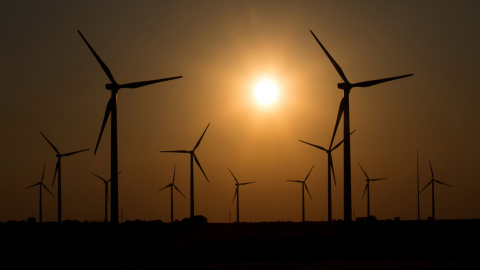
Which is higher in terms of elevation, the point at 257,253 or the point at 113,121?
the point at 113,121

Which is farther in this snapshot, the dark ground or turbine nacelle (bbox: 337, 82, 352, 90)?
turbine nacelle (bbox: 337, 82, 352, 90)

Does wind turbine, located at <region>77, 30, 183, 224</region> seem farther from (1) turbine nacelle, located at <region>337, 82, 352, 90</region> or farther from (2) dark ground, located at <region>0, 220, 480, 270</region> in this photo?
(1) turbine nacelle, located at <region>337, 82, 352, 90</region>

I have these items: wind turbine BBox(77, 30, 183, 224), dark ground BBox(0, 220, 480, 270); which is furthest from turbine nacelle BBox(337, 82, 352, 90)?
wind turbine BBox(77, 30, 183, 224)

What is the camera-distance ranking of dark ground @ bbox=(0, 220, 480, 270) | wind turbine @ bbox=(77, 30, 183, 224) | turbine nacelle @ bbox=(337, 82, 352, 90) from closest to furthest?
dark ground @ bbox=(0, 220, 480, 270)
wind turbine @ bbox=(77, 30, 183, 224)
turbine nacelle @ bbox=(337, 82, 352, 90)

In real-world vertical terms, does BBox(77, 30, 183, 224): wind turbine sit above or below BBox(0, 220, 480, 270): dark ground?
above

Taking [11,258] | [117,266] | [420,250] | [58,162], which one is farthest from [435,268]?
[58,162]

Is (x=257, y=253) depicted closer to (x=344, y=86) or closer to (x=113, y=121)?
(x=113, y=121)

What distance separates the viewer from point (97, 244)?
222ft

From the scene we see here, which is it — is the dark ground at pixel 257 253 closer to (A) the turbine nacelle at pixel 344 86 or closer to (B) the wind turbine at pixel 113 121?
(B) the wind turbine at pixel 113 121

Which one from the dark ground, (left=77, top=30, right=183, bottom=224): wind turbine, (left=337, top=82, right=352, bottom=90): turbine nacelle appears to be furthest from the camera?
(left=337, top=82, right=352, bottom=90): turbine nacelle

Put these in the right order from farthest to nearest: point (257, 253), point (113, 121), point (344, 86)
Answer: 1. point (344, 86)
2. point (113, 121)
3. point (257, 253)

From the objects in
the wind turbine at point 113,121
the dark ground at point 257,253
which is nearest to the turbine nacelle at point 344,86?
the dark ground at point 257,253

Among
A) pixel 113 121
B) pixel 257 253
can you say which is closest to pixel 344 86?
pixel 257 253

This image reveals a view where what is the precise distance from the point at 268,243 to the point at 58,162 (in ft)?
209
